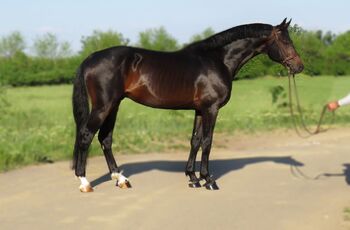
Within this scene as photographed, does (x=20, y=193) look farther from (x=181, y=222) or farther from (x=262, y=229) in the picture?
(x=262, y=229)

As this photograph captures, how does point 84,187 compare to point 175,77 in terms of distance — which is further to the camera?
point 175,77

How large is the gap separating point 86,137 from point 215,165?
2701 mm

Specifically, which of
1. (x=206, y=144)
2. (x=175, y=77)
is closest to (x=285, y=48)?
(x=175, y=77)

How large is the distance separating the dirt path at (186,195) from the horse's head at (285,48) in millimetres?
1549

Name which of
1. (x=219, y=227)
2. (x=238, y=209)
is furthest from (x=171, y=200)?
(x=219, y=227)

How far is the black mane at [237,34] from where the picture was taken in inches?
297

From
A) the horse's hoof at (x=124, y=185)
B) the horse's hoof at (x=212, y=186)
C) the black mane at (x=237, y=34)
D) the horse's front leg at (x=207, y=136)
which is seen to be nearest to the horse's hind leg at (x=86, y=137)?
the horse's hoof at (x=124, y=185)

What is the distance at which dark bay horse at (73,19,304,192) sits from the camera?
7.19 meters

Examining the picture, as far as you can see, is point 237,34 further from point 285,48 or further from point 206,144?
point 206,144

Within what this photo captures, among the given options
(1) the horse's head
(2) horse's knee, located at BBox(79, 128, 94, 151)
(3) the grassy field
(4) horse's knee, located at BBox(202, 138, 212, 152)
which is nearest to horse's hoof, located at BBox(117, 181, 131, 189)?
(2) horse's knee, located at BBox(79, 128, 94, 151)

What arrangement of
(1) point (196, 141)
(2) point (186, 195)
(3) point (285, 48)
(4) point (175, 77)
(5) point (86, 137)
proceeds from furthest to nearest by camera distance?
(1) point (196, 141), (3) point (285, 48), (4) point (175, 77), (5) point (86, 137), (2) point (186, 195)

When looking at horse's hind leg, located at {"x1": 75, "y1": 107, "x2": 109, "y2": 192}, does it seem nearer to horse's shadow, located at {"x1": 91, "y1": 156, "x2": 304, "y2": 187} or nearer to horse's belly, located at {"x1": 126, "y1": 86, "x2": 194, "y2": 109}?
horse's belly, located at {"x1": 126, "y1": 86, "x2": 194, "y2": 109}

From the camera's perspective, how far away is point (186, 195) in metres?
6.96

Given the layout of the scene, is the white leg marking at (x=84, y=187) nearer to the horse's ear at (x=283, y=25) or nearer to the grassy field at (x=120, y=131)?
the grassy field at (x=120, y=131)
